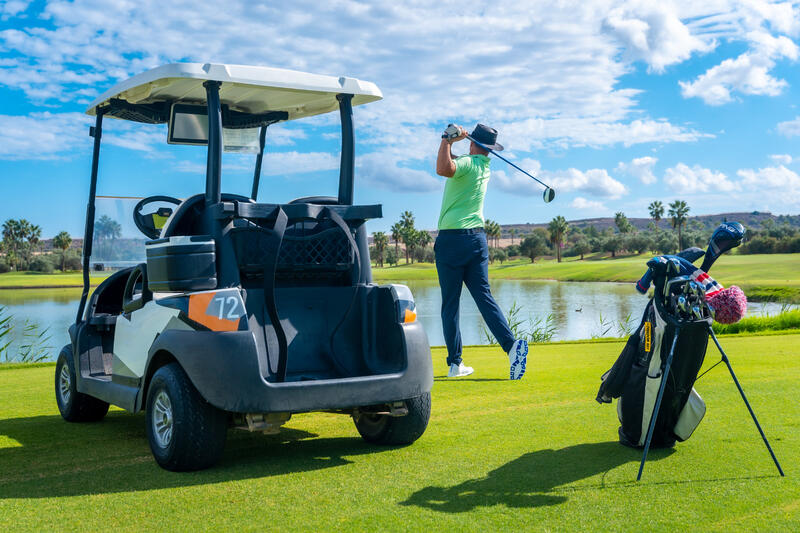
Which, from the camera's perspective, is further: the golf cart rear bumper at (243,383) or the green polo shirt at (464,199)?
the green polo shirt at (464,199)

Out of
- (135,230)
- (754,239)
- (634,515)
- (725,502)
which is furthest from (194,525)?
(754,239)

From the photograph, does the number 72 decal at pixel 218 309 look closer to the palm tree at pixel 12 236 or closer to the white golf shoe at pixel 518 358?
the white golf shoe at pixel 518 358

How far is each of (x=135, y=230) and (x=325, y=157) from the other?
63.5 inches

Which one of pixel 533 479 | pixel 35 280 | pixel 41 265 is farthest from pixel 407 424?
pixel 41 265

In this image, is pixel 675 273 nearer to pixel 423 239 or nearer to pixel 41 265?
pixel 41 265

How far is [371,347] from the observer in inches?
191

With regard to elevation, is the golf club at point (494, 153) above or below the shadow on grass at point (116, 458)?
above

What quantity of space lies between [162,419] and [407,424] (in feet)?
4.60

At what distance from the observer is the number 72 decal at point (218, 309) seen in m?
4.22

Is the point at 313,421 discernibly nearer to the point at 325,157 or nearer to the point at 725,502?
the point at 325,157

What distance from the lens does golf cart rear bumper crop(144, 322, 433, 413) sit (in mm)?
4141

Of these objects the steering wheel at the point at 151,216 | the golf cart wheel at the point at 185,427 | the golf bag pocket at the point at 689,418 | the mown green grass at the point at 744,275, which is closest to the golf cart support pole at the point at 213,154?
the golf cart wheel at the point at 185,427

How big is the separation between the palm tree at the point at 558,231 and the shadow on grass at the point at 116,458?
4491 inches

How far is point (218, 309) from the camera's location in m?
4.23
